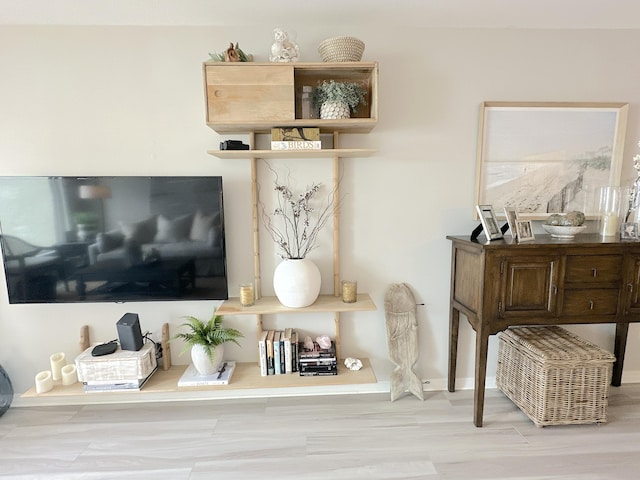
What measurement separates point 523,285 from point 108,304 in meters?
2.42

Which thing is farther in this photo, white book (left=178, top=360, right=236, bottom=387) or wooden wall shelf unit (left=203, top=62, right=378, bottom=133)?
white book (left=178, top=360, right=236, bottom=387)

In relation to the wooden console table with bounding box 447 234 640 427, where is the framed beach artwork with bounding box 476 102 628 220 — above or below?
above

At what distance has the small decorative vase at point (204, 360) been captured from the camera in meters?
1.95

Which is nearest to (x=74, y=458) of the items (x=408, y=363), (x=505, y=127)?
(x=408, y=363)

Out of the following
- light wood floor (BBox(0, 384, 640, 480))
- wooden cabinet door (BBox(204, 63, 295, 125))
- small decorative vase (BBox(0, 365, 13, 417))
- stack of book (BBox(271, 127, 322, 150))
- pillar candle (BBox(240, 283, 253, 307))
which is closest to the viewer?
light wood floor (BBox(0, 384, 640, 480))

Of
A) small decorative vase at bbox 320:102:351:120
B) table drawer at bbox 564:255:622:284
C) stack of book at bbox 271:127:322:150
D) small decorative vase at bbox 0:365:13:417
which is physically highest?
small decorative vase at bbox 320:102:351:120

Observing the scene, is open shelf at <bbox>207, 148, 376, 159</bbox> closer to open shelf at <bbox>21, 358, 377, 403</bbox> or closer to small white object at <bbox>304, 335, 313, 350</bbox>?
small white object at <bbox>304, 335, 313, 350</bbox>

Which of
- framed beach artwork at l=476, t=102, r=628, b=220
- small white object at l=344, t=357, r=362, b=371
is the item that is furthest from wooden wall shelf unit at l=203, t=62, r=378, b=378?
framed beach artwork at l=476, t=102, r=628, b=220

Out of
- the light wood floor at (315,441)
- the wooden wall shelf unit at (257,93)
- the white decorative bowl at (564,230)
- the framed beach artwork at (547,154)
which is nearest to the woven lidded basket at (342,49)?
the wooden wall shelf unit at (257,93)

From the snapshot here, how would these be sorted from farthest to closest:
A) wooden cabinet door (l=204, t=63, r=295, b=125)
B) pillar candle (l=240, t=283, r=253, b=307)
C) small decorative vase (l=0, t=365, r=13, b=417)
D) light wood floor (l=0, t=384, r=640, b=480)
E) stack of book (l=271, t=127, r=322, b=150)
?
small decorative vase (l=0, t=365, r=13, b=417) < pillar candle (l=240, t=283, r=253, b=307) < stack of book (l=271, t=127, r=322, b=150) < wooden cabinet door (l=204, t=63, r=295, b=125) < light wood floor (l=0, t=384, r=640, b=480)

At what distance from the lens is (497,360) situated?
89.0 inches

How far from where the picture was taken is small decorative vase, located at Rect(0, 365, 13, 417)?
204cm

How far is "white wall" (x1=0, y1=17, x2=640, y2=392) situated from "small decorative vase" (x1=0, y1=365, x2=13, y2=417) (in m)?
0.07

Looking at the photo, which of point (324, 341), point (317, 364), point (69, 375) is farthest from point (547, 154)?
point (69, 375)
